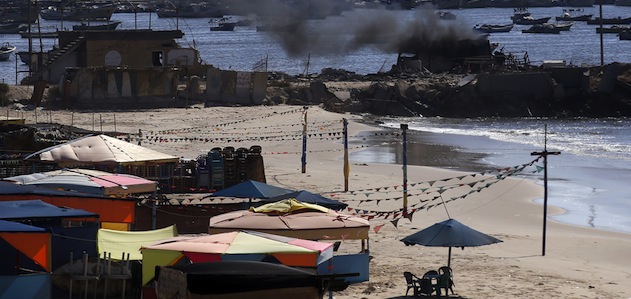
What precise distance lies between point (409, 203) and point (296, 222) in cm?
846

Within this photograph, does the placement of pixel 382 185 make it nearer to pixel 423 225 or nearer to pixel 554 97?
pixel 423 225

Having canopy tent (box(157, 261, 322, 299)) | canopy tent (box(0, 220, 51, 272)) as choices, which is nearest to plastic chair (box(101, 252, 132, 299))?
canopy tent (box(0, 220, 51, 272))

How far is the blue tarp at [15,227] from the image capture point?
13.0 m

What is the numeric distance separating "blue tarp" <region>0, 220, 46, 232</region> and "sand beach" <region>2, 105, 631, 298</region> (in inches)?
171

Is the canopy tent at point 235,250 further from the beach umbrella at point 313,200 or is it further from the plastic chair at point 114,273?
the beach umbrella at point 313,200

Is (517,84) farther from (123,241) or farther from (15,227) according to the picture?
(15,227)

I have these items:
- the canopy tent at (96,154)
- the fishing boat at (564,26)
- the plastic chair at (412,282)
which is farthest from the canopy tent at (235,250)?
the fishing boat at (564,26)

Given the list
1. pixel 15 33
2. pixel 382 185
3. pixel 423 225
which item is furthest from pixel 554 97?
pixel 15 33

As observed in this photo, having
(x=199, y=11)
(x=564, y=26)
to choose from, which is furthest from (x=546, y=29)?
(x=199, y=11)

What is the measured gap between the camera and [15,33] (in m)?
144

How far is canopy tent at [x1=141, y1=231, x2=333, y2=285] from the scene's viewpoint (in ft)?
43.8

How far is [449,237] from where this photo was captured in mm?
16281

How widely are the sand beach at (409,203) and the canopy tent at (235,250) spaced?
79.0 inches

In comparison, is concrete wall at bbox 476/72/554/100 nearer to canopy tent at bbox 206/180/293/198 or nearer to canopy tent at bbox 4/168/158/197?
canopy tent at bbox 206/180/293/198
